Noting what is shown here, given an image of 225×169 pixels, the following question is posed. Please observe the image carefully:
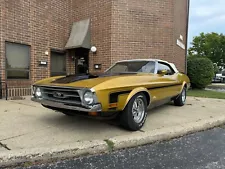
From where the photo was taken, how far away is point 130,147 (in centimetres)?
337

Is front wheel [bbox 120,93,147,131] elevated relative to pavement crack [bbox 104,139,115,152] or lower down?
elevated

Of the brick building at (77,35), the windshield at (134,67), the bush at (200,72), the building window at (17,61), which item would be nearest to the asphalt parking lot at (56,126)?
the windshield at (134,67)

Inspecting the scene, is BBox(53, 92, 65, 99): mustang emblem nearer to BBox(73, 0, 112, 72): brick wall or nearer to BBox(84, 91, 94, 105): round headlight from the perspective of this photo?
BBox(84, 91, 94, 105): round headlight

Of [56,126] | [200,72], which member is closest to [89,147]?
[56,126]

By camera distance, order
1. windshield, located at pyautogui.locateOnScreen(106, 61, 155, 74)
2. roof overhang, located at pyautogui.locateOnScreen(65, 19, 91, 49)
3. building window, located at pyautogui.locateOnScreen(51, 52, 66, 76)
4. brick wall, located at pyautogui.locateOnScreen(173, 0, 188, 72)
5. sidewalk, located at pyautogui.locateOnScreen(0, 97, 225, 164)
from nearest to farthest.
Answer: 1. sidewalk, located at pyautogui.locateOnScreen(0, 97, 225, 164)
2. windshield, located at pyautogui.locateOnScreen(106, 61, 155, 74)
3. roof overhang, located at pyautogui.locateOnScreen(65, 19, 91, 49)
4. building window, located at pyautogui.locateOnScreen(51, 52, 66, 76)
5. brick wall, located at pyautogui.locateOnScreen(173, 0, 188, 72)

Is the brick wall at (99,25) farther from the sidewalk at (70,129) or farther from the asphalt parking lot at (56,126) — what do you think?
the sidewalk at (70,129)

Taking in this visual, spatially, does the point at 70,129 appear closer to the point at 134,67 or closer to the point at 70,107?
the point at 70,107

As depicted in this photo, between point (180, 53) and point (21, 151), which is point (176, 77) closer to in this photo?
point (21, 151)

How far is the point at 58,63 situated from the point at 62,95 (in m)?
6.70

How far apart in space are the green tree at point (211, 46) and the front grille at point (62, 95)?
102 feet

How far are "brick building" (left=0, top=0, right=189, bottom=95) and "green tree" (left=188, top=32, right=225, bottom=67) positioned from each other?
875 inches

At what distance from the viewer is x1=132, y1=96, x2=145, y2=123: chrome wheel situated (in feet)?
13.1

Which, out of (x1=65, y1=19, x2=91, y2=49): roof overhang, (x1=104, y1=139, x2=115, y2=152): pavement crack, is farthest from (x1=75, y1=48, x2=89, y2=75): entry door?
(x1=104, y1=139, x2=115, y2=152): pavement crack

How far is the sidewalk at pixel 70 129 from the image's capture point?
3.14 metres
